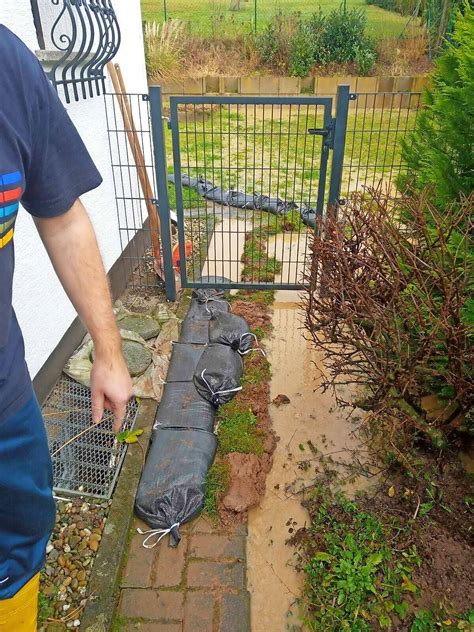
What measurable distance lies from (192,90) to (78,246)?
1309 cm

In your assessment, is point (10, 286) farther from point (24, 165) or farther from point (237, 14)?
point (237, 14)

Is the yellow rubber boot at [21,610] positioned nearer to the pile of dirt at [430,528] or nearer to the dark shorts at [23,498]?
the dark shorts at [23,498]

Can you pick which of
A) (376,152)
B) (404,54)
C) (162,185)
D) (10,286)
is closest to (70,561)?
(10,286)

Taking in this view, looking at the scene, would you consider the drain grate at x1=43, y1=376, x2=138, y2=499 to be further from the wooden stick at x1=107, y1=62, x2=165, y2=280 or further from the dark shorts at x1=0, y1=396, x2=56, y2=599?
the wooden stick at x1=107, y1=62, x2=165, y2=280

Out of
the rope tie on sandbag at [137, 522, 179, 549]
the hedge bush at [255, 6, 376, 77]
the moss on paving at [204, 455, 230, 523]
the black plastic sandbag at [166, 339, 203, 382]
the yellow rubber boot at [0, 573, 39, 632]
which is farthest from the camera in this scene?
the hedge bush at [255, 6, 376, 77]

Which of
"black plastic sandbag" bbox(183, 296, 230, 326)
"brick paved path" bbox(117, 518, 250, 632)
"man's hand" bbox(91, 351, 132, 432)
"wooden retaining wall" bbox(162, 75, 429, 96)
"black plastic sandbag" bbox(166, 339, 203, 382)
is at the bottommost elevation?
"brick paved path" bbox(117, 518, 250, 632)

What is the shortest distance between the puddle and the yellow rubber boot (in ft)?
3.03

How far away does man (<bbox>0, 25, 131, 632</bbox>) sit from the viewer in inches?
48.0

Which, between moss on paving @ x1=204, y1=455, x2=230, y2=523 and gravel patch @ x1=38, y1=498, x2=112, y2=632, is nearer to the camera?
gravel patch @ x1=38, y1=498, x2=112, y2=632

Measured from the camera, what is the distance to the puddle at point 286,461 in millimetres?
2248

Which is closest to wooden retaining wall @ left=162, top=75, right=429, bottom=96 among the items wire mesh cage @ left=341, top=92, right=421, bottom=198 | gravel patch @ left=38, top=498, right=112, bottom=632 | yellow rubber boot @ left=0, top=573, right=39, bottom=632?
wire mesh cage @ left=341, top=92, right=421, bottom=198

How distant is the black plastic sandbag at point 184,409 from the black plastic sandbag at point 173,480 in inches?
3.8

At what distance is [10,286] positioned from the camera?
4.31 feet

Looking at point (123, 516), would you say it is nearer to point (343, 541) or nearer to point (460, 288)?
point (343, 541)
